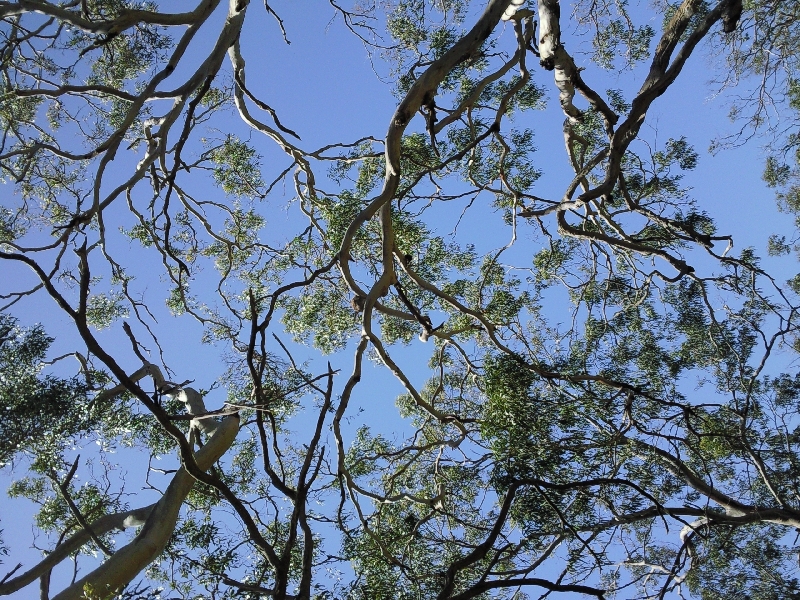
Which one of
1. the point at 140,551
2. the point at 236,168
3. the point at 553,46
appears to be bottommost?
the point at 140,551

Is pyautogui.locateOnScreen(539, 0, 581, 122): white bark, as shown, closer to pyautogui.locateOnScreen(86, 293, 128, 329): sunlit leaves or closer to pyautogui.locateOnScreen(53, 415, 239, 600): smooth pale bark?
pyautogui.locateOnScreen(53, 415, 239, 600): smooth pale bark

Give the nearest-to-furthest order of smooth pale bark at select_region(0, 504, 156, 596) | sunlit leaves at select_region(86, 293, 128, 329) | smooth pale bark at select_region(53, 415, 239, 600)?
smooth pale bark at select_region(53, 415, 239, 600) → smooth pale bark at select_region(0, 504, 156, 596) → sunlit leaves at select_region(86, 293, 128, 329)

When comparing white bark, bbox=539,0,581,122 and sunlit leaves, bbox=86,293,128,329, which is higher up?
sunlit leaves, bbox=86,293,128,329

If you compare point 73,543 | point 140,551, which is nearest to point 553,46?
point 140,551

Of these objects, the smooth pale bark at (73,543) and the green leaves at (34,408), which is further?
the green leaves at (34,408)

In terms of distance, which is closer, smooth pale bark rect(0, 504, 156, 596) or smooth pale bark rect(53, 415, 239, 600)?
smooth pale bark rect(53, 415, 239, 600)

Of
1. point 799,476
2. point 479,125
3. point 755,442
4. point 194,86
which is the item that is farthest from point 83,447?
point 799,476

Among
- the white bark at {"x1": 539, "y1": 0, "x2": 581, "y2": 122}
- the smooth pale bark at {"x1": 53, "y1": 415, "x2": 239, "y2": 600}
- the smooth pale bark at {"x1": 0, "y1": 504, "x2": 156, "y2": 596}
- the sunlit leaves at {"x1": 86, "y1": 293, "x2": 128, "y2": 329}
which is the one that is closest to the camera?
the smooth pale bark at {"x1": 53, "y1": 415, "x2": 239, "y2": 600}

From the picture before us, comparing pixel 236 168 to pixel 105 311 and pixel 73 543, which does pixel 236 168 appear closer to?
pixel 105 311

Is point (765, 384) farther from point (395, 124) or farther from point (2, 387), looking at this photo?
point (2, 387)

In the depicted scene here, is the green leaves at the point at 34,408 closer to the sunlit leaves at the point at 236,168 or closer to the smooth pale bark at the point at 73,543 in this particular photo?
the smooth pale bark at the point at 73,543

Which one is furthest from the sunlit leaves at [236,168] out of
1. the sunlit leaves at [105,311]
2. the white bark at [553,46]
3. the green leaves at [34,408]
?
the white bark at [553,46]

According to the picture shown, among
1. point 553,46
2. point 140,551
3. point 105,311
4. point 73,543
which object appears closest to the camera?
point 140,551

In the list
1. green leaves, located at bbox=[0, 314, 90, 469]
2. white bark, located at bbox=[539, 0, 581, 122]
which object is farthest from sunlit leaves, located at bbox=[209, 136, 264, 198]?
white bark, located at bbox=[539, 0, 581, 122]
